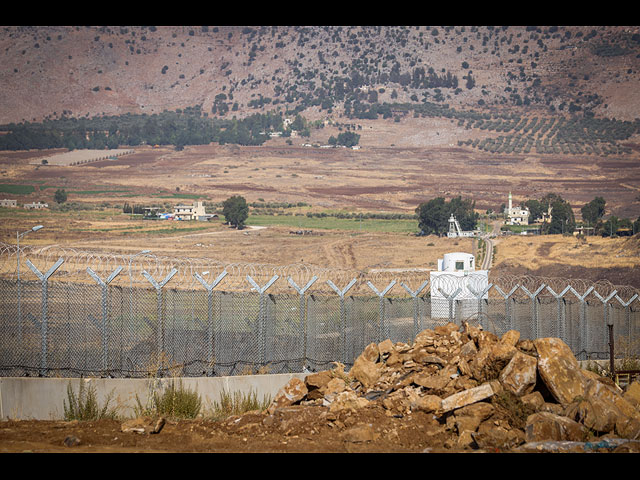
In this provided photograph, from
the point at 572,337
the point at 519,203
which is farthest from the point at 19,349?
the point at 519,203

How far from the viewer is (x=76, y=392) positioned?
13.8 m

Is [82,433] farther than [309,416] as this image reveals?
No

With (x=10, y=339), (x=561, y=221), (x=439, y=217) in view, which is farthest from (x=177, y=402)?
(x=561, y=221)

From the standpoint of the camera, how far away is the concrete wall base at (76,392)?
13.6 m

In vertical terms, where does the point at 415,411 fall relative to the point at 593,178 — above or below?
below

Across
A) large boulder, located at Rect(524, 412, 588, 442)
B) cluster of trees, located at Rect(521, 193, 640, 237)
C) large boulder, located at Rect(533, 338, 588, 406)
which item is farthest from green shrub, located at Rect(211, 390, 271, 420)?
cluster of trees, located at Rect(521, 193, 640, 237)

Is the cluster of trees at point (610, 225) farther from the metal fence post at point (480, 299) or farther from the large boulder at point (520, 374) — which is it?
the large boulder at point (520, 374)

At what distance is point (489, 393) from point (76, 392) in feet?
19.8

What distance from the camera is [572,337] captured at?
23.0 m

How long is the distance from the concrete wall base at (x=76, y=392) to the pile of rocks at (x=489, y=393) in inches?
46.2

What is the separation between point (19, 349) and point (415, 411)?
597 centimetres

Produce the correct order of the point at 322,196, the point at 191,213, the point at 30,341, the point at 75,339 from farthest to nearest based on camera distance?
the point at 322,196 → the point at 191,213 → the point at 75,339 → the point at 30,341

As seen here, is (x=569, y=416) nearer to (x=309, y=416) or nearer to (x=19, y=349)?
(x=309, y=416)

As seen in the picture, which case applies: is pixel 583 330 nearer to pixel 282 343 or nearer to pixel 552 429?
pixel 282 343
